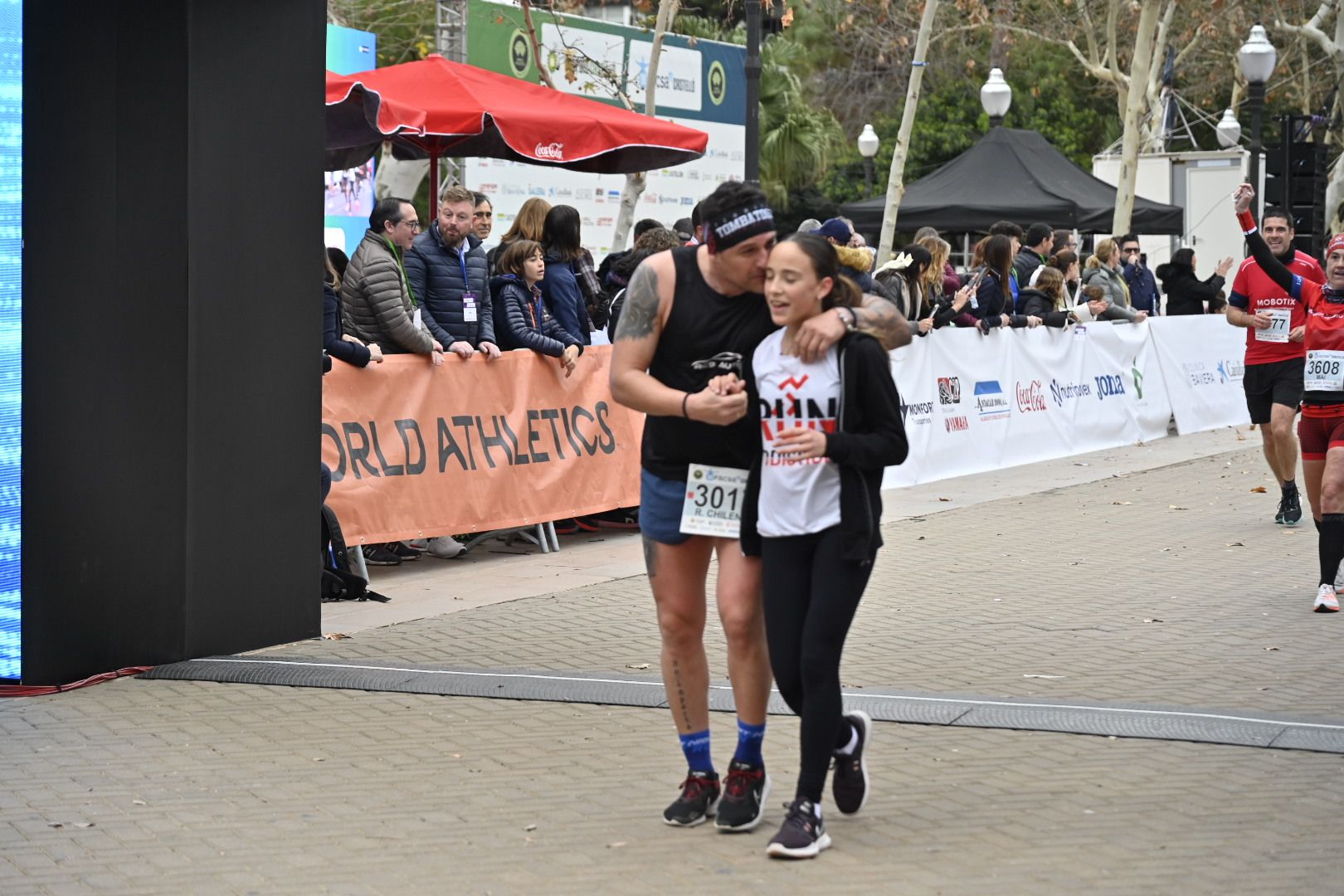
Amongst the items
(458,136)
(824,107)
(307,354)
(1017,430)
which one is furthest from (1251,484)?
(824,107)

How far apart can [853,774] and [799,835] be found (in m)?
0.46

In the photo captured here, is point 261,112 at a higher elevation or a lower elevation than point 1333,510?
higher

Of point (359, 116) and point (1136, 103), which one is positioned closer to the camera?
point (359, 116)

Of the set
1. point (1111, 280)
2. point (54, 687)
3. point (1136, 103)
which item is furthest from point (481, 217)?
point (1136, 103)

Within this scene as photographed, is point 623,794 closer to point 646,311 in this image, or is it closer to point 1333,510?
point 646,311

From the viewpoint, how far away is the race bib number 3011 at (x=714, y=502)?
5137 millimetres

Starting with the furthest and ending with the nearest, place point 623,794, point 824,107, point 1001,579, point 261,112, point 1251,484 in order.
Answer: point 824,107 < point 1251,484 < point 1001,579 < point 261,112 < point 623,794

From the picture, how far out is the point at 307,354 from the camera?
8.11 metres

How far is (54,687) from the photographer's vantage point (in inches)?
286

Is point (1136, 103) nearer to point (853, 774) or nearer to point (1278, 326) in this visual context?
point (1278, 326)

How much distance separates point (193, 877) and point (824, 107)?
1911 inches

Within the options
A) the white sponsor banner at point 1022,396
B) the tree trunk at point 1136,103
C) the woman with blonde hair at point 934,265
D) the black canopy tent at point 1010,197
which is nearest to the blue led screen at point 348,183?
the woman with blonde hair at point 934,265

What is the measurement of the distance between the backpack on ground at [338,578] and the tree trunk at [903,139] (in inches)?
516

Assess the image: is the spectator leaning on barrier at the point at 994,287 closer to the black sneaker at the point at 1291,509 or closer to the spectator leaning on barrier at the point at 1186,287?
the black sneaker at the point at 1291,509
